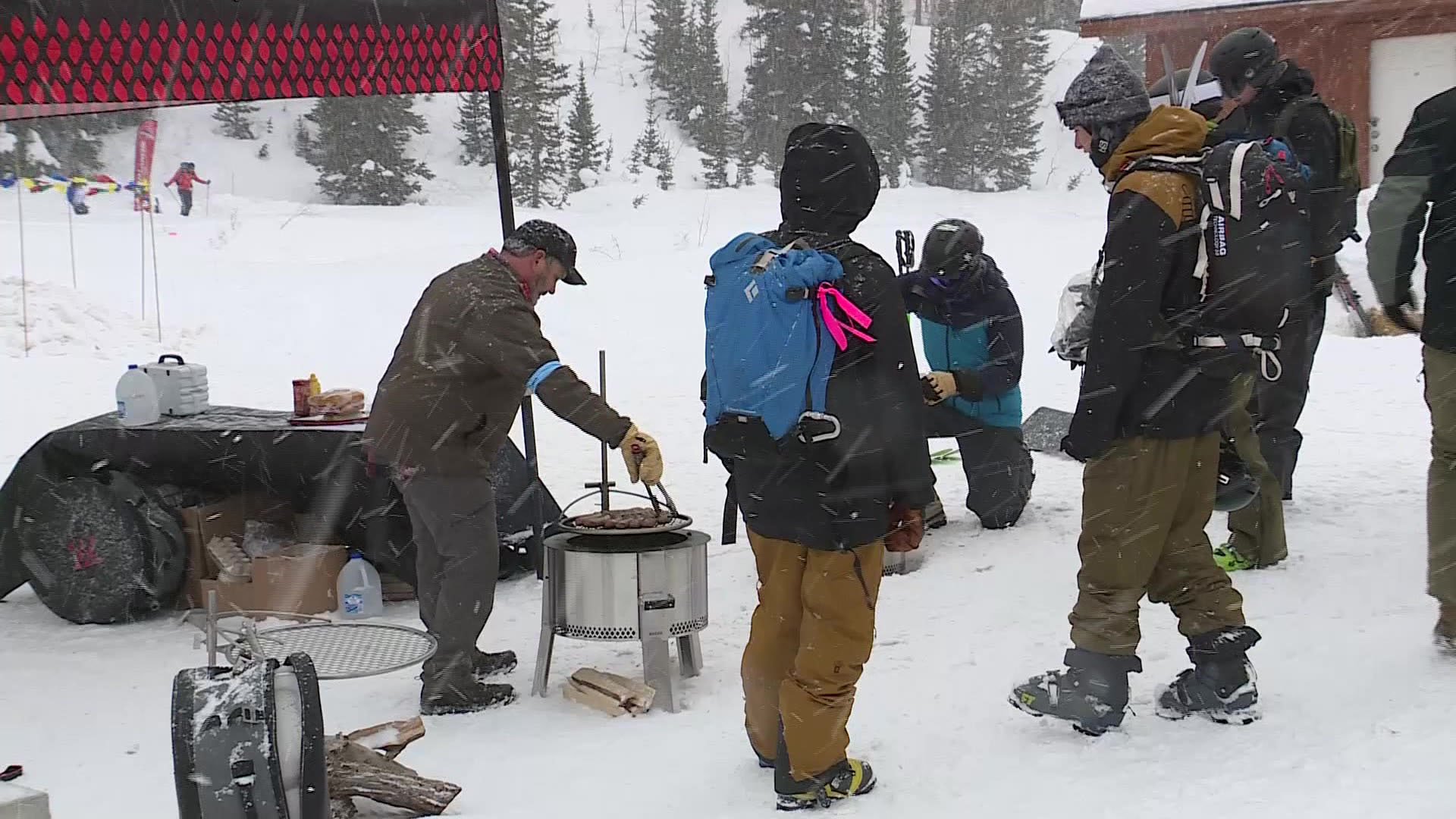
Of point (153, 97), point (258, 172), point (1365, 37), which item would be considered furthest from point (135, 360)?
point (258, 172)

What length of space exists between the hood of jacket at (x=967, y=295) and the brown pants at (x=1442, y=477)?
8.83ft

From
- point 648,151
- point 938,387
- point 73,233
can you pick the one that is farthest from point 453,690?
point 648,151

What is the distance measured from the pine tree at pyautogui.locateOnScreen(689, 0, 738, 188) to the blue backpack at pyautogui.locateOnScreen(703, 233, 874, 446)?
103ft

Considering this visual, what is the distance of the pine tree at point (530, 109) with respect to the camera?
31.8 meters

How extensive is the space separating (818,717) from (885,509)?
63cm

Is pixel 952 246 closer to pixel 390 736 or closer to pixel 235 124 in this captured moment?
pixel 390 736

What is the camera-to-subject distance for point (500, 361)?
482 centimetres

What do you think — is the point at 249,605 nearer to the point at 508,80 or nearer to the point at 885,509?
the point at 885,509

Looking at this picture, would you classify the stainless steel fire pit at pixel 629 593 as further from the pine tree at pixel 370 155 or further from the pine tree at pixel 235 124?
the pine tree at pixel 235 124

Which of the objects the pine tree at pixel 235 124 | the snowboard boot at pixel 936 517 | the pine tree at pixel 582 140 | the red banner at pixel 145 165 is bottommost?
the snowboard boot at pixel 936 517

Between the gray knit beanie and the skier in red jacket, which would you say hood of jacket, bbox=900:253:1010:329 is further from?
the skier in red jacket

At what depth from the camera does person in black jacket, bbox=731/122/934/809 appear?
12.1 feet

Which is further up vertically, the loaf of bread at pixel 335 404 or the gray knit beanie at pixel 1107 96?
the gray knit beanie at pixel 1107 96

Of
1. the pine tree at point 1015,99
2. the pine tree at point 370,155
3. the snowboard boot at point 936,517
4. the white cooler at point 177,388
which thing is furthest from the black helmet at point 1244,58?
the pine tree at point 1015,99
